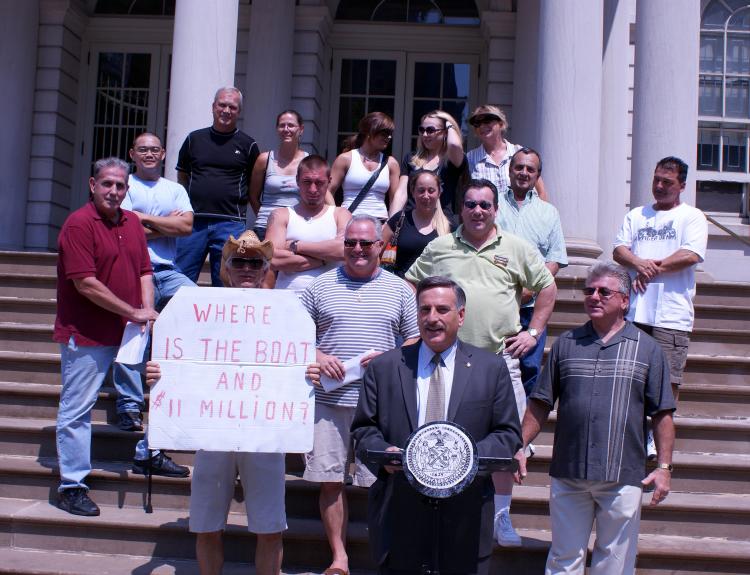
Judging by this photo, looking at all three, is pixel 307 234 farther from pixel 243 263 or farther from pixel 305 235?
pixel 243 263

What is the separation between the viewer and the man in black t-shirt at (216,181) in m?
6.89

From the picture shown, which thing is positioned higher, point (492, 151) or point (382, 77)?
point (382, 77)

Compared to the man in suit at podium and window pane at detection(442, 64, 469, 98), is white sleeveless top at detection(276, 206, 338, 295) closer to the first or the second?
the man in suit at podium

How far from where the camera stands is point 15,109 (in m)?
12.0

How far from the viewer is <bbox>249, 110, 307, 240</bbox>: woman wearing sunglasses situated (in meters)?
6.82

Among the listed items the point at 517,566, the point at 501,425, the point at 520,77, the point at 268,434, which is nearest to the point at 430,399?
the point at 501,425

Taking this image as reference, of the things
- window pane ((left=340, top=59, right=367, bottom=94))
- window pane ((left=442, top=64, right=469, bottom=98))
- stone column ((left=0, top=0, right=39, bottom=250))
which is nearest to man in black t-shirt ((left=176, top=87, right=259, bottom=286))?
stone column ((left=0, top=0, right=39, bottom=250))

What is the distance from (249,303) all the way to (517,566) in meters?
2.17

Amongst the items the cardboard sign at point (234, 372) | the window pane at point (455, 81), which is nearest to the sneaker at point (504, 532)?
the cardboard sign at point (234, 372)

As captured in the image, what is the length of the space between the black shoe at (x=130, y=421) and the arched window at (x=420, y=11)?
8.78 metres

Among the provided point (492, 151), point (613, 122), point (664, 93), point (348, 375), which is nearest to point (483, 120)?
point (492, 151)

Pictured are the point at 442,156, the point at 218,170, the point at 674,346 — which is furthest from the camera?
the point at 218,170

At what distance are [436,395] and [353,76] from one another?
10215 mm

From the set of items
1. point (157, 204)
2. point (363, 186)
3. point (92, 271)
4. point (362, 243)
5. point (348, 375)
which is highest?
point (363, 186)
